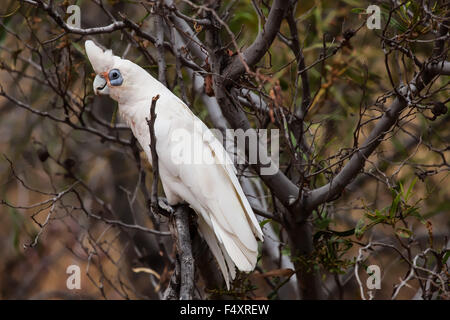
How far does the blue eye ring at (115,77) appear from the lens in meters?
1.46

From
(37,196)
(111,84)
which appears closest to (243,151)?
(111,84)

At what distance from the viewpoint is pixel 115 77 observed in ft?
4.78

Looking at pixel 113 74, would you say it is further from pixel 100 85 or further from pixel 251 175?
pixel 251 175

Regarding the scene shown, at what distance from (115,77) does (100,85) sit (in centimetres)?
5

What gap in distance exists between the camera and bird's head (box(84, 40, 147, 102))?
145 cm

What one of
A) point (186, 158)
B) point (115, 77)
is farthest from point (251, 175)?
point (115, 77)

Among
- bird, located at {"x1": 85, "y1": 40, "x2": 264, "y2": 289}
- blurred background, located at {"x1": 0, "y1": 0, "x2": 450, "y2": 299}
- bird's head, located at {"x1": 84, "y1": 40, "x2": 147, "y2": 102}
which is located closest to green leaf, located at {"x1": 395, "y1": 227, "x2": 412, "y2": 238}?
blurred background, located at {"x1": 0, "y1": 0, "x2": 450, "y2": 299}

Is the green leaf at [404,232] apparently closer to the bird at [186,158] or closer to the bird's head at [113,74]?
the bird at [186,158]

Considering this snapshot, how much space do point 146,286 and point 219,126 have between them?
1.54 metres

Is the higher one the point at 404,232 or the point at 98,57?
the point at 98,57

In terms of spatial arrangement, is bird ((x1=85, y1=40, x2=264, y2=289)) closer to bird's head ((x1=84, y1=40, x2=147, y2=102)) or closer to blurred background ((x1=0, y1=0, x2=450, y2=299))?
bird's head ((x1=84, y1=40, x2=147, y2=102))

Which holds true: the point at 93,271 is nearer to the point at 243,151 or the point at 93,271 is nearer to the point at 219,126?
the point at 219,126

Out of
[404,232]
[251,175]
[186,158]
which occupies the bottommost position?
[404,232]
